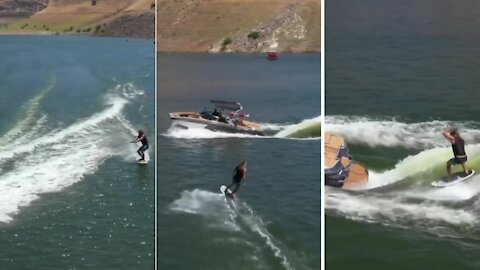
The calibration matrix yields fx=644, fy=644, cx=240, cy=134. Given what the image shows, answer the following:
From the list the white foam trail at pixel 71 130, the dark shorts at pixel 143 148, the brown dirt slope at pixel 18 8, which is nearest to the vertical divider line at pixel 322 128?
the dark shorts at pixel 143 148

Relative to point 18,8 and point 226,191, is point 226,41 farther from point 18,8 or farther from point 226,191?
point 18,8

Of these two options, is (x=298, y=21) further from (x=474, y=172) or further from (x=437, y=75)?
(x=474, y=172)

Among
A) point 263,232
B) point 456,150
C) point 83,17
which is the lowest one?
point 263,232

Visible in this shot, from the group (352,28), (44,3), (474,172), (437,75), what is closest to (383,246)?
(474,172)

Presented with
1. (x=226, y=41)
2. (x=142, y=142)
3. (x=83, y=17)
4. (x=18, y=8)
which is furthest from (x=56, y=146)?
(x=226, y=41)

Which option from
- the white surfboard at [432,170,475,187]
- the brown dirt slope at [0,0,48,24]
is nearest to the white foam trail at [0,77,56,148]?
the brown dirt slope at [0,0,48,24]

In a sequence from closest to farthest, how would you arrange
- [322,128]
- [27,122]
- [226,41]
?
[322,128] → [27,122] → [226,41]

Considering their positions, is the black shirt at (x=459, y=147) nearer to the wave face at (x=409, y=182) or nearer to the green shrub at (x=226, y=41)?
the wave face at (x=409, y=182)

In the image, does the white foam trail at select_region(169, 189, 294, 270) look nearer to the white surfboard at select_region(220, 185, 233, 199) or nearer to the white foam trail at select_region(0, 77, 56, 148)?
the white surfboard at select_region(220, 185, 233, 199)
